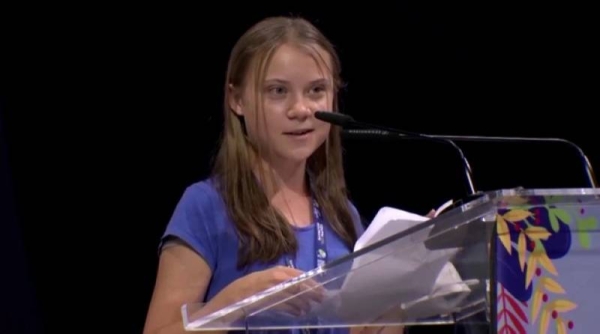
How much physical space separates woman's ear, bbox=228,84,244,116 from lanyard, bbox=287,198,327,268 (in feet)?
0.66

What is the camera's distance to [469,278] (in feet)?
3.80

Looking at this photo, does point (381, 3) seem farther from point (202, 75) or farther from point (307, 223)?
point (307, 223)

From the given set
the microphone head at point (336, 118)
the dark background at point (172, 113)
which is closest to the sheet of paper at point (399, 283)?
the microphone head at point (336, 118)

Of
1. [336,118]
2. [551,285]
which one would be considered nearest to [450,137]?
[336,118]

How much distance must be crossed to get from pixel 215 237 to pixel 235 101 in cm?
28

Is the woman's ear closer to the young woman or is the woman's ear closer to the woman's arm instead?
the young woman

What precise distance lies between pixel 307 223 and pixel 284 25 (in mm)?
345

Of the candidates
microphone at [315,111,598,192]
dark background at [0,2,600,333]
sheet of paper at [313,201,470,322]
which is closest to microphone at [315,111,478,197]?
microphone at [315,111,598,192]

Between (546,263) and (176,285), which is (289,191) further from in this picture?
(546,263)

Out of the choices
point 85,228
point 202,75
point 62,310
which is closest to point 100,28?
point 202,75

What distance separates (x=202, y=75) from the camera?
243 centimetres

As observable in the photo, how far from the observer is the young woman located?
5.21 feet

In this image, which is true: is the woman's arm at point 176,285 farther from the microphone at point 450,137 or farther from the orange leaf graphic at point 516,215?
the orange leaf graphic at point 516,215

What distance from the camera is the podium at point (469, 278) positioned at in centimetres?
106
